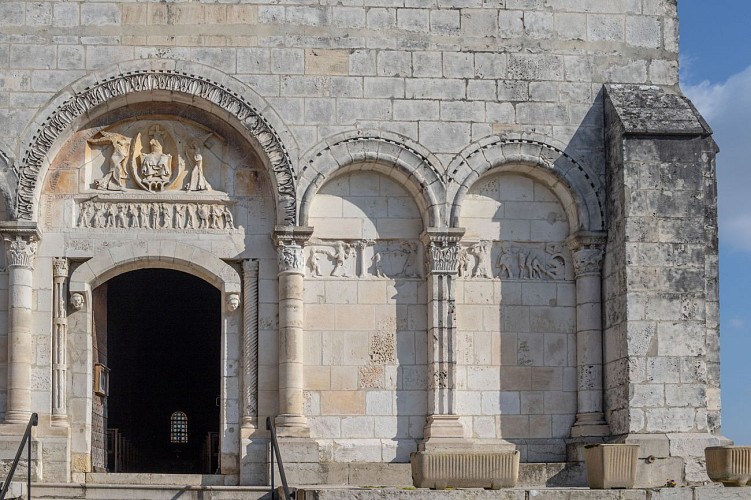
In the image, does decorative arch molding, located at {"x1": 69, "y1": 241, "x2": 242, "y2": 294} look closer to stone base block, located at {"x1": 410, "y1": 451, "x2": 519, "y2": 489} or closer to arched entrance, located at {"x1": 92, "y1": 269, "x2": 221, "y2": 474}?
stone base block, located at {"x1": 410, "y1": 451, "x2": 519, "y2": 489}

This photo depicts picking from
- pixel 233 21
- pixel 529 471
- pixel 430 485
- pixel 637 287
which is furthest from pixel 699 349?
pixel 233 21

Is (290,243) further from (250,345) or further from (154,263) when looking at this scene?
(154,263)

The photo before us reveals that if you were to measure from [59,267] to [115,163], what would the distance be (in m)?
1.57

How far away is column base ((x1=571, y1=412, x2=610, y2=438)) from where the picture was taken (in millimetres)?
18891

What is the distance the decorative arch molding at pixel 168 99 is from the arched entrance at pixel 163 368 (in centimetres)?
849

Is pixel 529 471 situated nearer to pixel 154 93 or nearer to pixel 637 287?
pixel 637 287

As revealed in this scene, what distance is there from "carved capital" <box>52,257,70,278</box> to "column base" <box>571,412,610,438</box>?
704cm

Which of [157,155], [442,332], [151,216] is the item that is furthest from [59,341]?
[442,332]

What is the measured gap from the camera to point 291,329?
18.7 meters

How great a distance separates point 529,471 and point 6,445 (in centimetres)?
662

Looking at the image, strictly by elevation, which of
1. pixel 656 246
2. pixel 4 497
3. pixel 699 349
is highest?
pixel 656 246

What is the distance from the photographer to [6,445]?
18.0 m

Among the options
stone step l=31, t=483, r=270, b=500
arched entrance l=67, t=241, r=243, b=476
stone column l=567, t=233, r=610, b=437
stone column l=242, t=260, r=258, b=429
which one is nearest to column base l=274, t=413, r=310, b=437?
stone column l=242, t=260, r=258, b=429

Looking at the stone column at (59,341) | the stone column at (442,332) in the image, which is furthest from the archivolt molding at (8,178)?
the stone column at (442,332)
